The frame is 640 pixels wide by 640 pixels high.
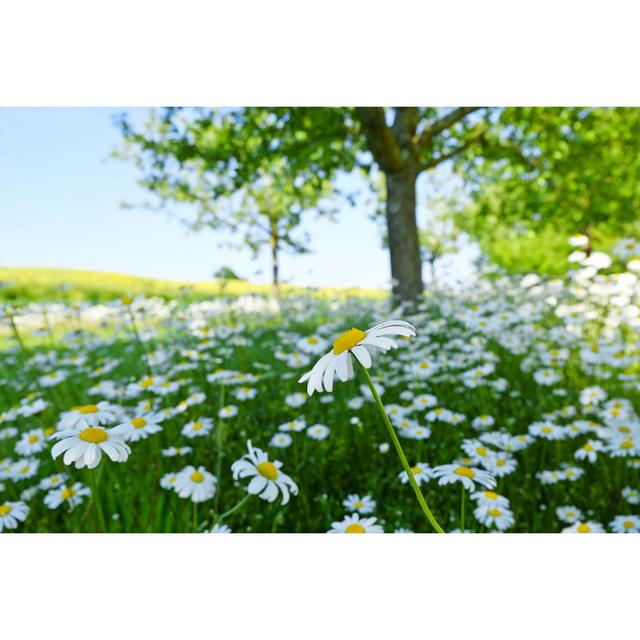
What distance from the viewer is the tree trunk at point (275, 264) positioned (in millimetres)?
2072

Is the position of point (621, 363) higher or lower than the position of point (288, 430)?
higher

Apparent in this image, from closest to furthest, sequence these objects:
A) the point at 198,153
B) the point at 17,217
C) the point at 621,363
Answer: the point at 621,363, the point at 17,217, the point at 198,153

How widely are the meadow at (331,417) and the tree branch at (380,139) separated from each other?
0.65m

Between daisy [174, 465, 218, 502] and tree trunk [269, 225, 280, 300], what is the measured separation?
3.68 feet

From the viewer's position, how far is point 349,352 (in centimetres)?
52

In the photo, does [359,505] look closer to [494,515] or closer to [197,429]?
[494,515]

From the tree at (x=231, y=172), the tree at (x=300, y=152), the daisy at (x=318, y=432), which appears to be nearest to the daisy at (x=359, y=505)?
the daisy at (x=318, y=432)
